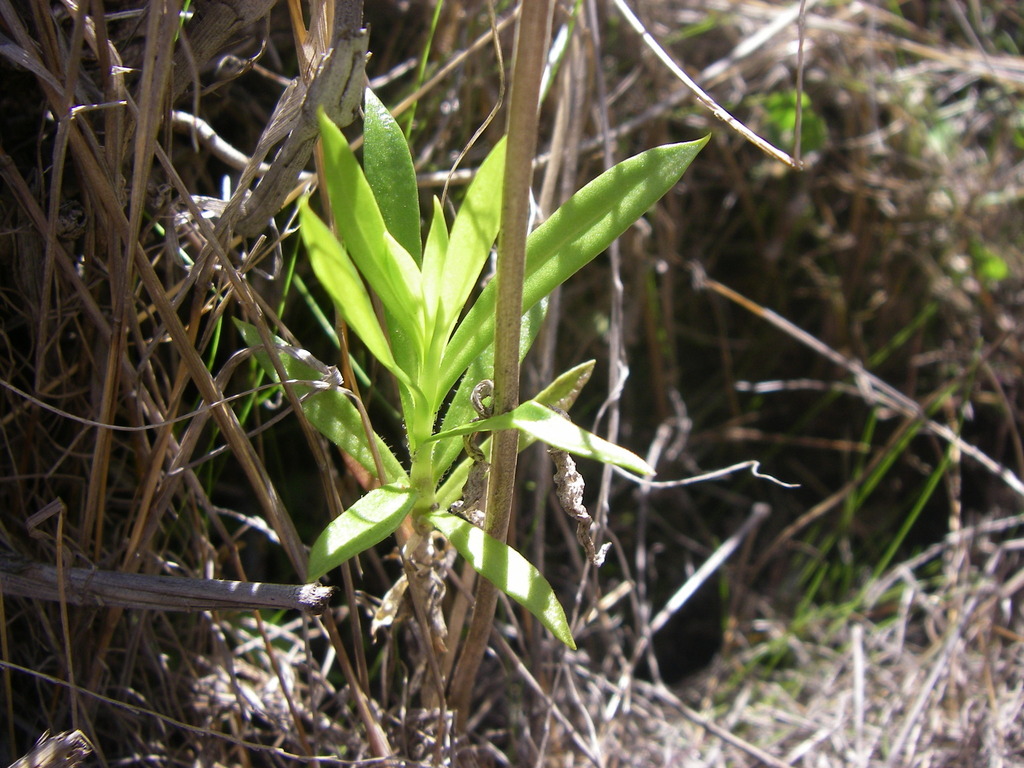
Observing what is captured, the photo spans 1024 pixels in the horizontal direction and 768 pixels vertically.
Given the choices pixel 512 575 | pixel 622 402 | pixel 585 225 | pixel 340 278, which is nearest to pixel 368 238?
pixel 340 278

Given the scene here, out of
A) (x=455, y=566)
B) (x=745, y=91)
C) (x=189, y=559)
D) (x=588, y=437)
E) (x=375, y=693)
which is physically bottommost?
(x=375, y=693)

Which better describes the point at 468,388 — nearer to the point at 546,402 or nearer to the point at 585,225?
the point at 546,402

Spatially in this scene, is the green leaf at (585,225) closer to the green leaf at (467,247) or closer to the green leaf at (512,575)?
the green leaf at (467,247)

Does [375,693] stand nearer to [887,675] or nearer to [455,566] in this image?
[455,566]

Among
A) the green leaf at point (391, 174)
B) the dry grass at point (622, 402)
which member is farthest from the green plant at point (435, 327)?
the dry grass at point (622, 402)

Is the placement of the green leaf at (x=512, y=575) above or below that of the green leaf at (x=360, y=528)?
below

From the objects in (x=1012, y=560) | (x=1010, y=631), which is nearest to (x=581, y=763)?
(x=1010, y=631)
